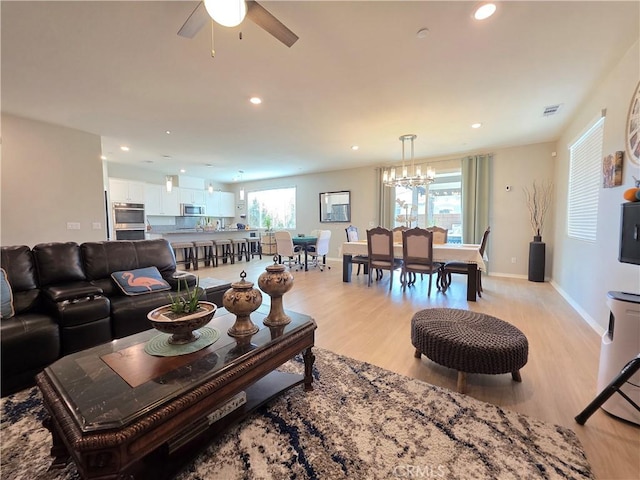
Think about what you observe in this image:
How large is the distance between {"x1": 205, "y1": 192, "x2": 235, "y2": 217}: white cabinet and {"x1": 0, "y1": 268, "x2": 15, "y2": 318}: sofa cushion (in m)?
7.51

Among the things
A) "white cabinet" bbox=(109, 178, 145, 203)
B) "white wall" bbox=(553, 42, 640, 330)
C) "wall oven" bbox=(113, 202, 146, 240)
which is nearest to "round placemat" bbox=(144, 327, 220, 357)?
"white wall" bbox=(553, 42, 640, 330)

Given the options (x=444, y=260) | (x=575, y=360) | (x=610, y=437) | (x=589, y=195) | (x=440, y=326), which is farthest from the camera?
(x=444, y=260)

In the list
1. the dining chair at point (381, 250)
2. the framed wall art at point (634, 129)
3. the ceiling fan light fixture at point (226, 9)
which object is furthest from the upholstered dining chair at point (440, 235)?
the ceiling fan light fixture at point (226, 9)

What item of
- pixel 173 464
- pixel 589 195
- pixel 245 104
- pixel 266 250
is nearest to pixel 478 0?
pixel 245 104

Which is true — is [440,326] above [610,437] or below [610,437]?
above

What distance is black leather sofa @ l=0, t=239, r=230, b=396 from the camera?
1.77 m

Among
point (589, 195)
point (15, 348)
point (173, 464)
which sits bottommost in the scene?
point (173, 464)

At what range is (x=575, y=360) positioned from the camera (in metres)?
2.20

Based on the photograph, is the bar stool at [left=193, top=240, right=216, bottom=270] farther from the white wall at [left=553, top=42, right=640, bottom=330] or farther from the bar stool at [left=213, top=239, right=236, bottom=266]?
the white wall at [left=553, top=42, right=640, bottom=330]

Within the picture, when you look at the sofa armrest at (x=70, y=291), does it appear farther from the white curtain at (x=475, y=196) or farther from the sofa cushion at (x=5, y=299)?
the white curtain at (x=475, y=196)

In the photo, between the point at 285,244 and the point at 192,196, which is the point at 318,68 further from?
the point at 192,196

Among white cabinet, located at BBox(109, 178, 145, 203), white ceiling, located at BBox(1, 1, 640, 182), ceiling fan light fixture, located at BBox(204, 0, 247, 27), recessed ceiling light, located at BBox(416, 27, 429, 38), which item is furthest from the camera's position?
white cabinet, located at BBox(109, 178, 145, 203)

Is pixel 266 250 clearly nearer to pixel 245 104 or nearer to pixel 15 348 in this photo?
pixel 245 104

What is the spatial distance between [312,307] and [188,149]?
433 cm
